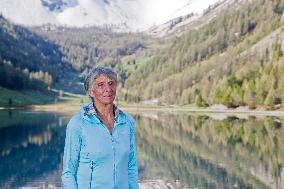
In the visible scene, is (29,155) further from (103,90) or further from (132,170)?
(103,90)

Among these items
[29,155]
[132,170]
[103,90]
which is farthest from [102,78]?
[29,155]

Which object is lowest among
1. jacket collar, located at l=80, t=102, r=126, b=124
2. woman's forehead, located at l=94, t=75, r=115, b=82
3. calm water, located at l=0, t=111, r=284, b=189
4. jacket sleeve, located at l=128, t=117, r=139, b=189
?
calm water, located at l=0, t=111, r=284, b=189

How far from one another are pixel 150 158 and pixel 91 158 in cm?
5366

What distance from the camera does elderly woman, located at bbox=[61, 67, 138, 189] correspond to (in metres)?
9.23

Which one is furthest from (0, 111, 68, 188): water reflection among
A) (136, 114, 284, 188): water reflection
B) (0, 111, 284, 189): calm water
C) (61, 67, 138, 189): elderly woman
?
(61, 67, 138, 189): elderly woman

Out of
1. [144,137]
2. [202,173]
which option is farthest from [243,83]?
[202,173]

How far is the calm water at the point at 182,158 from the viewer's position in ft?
150

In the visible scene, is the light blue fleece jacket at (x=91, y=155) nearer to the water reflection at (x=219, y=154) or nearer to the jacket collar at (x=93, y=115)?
the jacket collar at (x=93, y=115)

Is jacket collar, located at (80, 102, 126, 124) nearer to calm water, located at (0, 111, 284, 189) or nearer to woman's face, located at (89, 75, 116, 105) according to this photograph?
woman's face, located at (89, 75, 116, 105)

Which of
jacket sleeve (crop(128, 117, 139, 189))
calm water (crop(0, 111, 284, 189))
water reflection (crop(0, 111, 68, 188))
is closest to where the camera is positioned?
jacket sleeve (crop(128, 117, 139, 189))

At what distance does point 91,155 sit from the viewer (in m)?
9.22

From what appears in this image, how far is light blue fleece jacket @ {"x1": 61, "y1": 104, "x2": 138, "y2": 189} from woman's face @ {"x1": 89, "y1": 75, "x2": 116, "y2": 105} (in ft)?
1.15

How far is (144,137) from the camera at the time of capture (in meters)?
87.1

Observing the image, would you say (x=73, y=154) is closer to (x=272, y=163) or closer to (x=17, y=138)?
(x=272, y=163)
